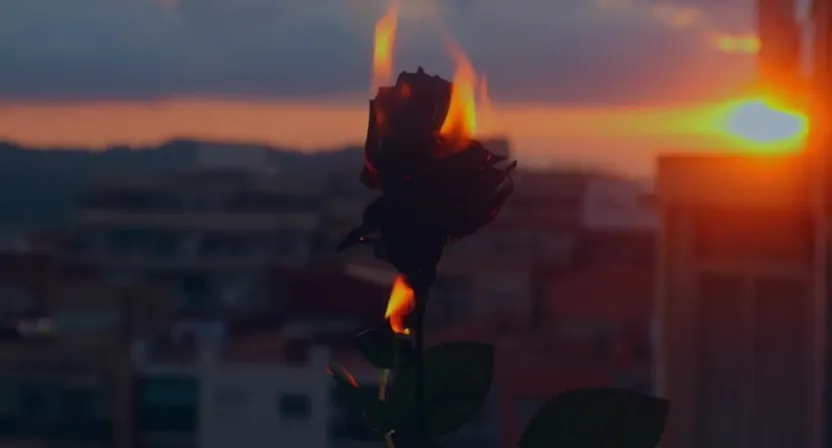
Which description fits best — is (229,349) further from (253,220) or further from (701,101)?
(253,220)

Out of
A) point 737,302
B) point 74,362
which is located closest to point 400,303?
point 737,302

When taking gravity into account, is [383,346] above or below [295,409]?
above

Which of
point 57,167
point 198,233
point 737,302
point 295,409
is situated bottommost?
point 295,409

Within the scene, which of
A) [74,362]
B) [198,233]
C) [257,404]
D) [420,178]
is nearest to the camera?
[420,178]

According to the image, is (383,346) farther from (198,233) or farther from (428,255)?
(198,233)

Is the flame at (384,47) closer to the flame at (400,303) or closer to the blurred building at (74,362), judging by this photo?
the flame at (400,303)

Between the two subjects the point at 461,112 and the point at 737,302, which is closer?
the point at 461,112

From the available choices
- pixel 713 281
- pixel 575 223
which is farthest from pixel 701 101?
pixel 575 223
